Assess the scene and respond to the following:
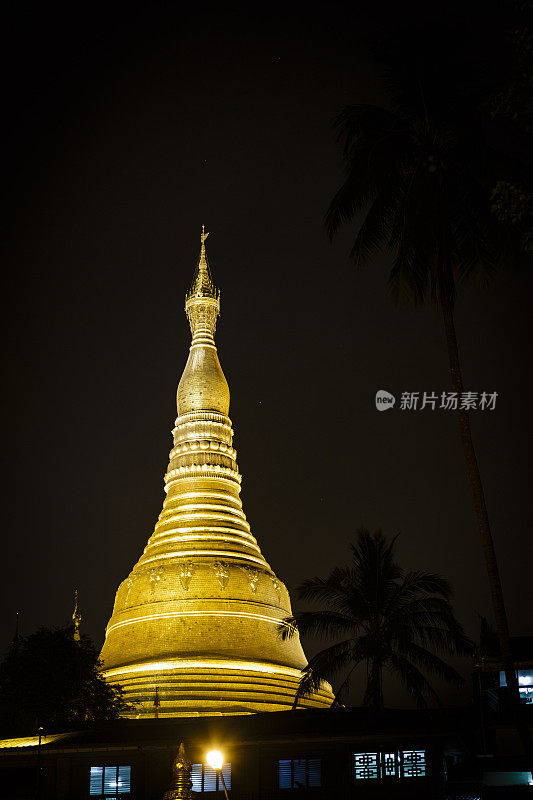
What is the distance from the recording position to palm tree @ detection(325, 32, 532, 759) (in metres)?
26.5

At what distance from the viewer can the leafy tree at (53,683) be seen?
150 feet

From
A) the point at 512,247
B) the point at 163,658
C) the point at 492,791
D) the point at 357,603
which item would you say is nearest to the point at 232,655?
the point at 163,658

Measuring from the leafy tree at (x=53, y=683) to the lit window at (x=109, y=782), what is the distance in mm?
11049

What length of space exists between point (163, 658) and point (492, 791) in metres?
28.2

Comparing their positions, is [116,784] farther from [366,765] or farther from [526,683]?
[526,683]

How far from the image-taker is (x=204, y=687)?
174ft

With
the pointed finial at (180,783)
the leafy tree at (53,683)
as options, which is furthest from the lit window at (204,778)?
the pointed finial at (180,783)

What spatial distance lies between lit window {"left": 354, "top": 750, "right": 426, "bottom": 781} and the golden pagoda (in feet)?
62.6

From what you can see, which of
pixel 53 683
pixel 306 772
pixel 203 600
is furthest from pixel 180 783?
pixel 203 600

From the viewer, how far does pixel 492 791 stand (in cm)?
3030

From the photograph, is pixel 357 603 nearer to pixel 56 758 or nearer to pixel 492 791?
pixel 492 791

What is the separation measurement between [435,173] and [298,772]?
2061 cm

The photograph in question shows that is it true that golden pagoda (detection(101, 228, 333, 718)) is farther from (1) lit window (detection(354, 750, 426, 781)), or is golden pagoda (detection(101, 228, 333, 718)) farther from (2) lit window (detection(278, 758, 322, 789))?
(1) lit window (detection(354, 750, 426, 781))

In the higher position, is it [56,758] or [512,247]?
[512,247]
